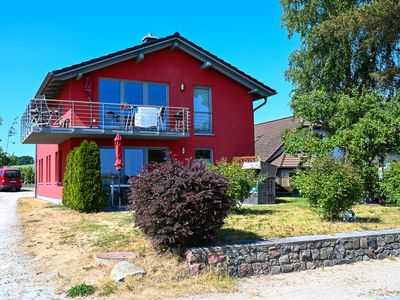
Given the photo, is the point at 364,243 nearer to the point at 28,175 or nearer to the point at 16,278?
the point at 16,278

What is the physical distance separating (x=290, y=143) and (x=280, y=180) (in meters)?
8.13

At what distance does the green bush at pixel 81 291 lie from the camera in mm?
6301

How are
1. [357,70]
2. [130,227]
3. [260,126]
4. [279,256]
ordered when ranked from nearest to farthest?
[279,256]
[130,227]
[357,70]
[260,126]

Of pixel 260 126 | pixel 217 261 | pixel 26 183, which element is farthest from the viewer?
pixel 26 183

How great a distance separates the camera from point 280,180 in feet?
87.5

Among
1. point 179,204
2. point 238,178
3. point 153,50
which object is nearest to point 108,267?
point 179,204

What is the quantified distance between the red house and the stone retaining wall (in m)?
11.0

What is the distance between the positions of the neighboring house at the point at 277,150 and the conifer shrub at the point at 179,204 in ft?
50.6

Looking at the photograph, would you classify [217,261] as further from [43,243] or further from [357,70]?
[357,70]

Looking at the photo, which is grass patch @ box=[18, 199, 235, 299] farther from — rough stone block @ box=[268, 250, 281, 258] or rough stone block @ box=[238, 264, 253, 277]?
rough stone block @ box=[268, 250, 281, 258]

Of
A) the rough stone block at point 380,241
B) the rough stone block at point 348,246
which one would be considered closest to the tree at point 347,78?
the rough stone block at point 380,241

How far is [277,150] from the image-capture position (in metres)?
29.2

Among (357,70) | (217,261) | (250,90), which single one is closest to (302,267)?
(217,261)

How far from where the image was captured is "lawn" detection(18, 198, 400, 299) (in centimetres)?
670
